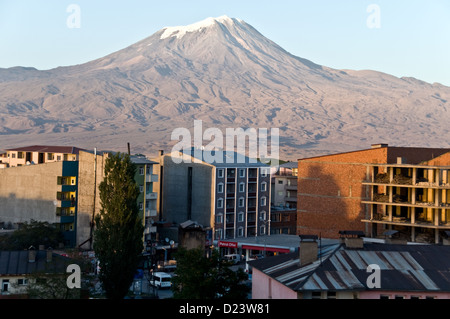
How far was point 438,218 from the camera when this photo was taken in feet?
173

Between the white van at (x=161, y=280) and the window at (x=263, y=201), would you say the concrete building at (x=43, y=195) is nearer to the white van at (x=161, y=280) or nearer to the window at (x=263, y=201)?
the white van at (x=161, y=280)

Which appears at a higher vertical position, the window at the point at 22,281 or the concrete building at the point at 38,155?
the concrete building at the point at 38,155

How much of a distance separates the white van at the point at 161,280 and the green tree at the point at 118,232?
7228mm

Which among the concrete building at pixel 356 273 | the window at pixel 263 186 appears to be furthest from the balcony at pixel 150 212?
the concrete building at pixel 356 273

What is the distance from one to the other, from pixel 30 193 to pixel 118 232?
28247mm

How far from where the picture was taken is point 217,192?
69.0 m

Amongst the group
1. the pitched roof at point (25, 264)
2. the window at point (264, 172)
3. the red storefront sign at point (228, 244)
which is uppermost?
the window at point (264, 172)

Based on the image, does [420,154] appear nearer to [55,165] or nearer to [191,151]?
[191,151]

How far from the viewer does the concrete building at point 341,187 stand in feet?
188

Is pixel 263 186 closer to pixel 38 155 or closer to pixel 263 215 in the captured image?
pixel 263 215

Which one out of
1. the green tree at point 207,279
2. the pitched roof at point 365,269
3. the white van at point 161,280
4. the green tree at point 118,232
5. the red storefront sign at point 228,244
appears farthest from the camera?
the red storefront sign at point 228,244

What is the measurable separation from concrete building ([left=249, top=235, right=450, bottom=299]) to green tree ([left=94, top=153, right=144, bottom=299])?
26.3ft
